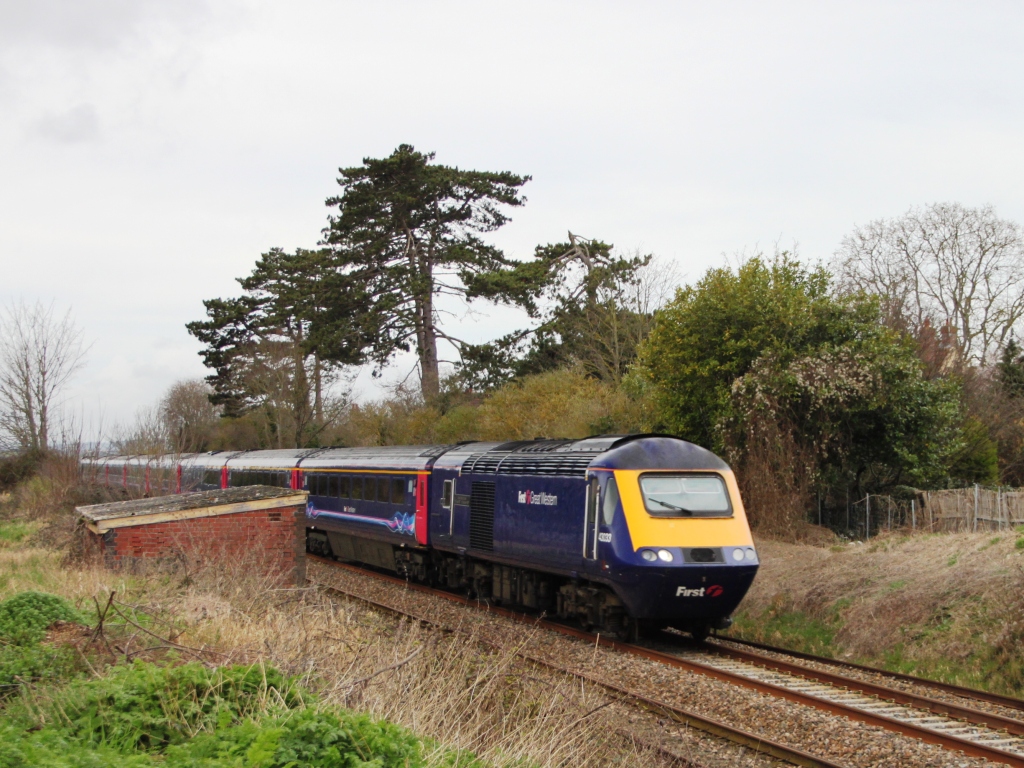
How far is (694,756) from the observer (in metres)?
7.73

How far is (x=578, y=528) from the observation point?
12453mm

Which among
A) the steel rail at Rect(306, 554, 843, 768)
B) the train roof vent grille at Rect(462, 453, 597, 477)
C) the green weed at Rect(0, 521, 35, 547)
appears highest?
the train roof vent grille at Rect(462, 453, 597, 477)

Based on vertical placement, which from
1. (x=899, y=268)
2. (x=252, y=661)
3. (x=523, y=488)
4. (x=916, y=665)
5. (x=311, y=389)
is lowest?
(x=916, y=665)

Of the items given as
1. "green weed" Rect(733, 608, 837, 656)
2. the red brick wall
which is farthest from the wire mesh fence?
the red brick wall

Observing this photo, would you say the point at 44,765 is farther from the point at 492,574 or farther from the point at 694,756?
the point at 492,574

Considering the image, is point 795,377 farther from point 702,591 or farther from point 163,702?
point 163,702

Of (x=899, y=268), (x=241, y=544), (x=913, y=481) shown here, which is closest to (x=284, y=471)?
(x=241, y=544)

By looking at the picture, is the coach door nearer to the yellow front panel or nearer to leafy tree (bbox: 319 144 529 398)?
the yellow front panel

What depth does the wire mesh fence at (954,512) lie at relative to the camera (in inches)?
756

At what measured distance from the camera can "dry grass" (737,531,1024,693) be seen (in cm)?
1099

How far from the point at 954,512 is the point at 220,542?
589 inches

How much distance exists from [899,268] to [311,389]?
27557 millimetres

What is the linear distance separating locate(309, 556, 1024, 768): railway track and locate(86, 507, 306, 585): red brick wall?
5579mm

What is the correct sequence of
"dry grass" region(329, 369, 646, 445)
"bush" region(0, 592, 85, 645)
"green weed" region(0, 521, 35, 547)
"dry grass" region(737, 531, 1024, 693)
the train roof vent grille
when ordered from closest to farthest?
1. "bush" region(0, 592, 85, 645)
2. "dry grass" region(737, 531, 1024, 693)
3. the train roof vent grille
4. "green weed" region(0, 521, 35, 547)
5. "dry grass" region(329, 369, 646, 445)
